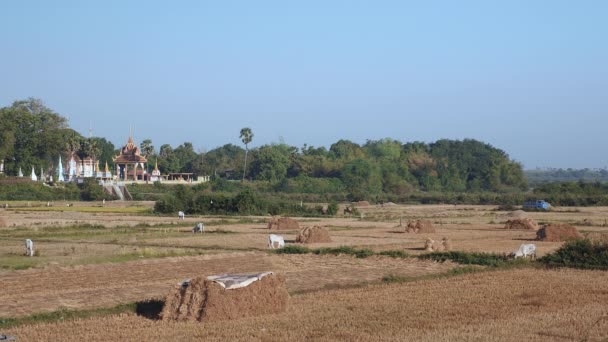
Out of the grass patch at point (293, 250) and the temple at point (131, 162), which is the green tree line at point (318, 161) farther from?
the grass patch at point (293, 250)

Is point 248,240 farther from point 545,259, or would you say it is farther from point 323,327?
point 323,327

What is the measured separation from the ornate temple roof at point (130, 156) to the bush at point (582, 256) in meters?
89.3

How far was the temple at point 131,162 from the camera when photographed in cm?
10975

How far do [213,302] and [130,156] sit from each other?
319 feet

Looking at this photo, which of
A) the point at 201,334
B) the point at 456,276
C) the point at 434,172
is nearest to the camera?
the point at 201,334

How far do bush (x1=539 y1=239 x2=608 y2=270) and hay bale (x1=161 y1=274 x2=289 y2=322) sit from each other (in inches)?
404

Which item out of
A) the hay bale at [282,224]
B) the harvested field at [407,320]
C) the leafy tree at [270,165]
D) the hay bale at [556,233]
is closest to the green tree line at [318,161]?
the leafy tree at [270,165]

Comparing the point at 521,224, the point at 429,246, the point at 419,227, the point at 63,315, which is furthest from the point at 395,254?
the point at 521,224

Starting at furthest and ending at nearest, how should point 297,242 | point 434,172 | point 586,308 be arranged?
point 434,172 → point 297,242 → point 586,308

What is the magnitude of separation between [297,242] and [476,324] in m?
19.0

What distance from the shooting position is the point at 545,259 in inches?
965

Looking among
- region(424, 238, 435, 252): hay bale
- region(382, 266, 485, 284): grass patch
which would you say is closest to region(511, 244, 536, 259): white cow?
region(382, 266, 485, 284): grass patch

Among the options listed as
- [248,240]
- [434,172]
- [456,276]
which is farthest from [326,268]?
[434,172]

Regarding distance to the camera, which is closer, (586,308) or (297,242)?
(586,308)
